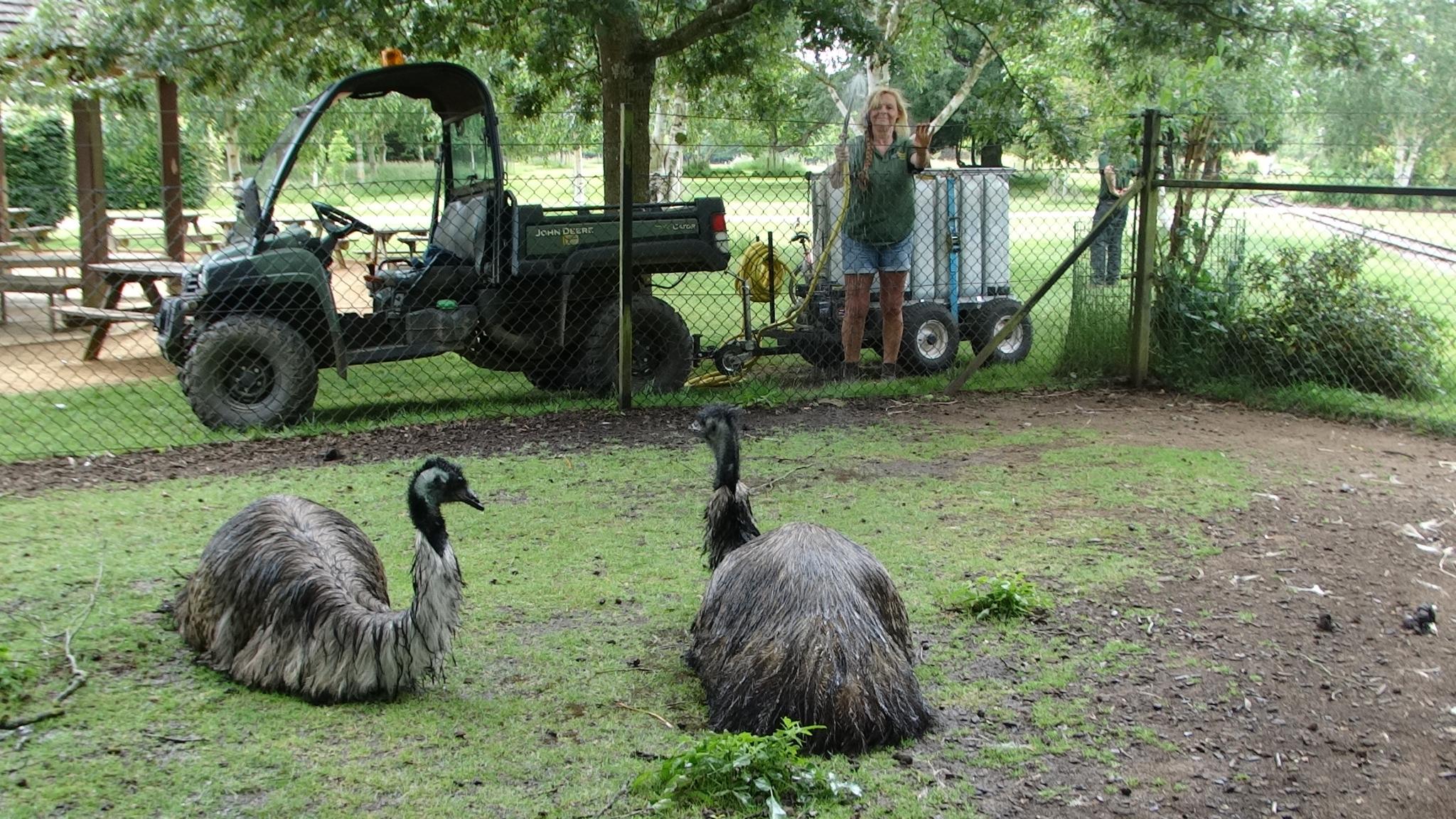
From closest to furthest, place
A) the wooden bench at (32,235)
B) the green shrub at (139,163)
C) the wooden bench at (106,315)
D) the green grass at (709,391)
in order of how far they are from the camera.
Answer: the green grass at (709,391) < the wooden bench at (106,315) < the wooden bench at (32,235) < the green shrub at (139,163)

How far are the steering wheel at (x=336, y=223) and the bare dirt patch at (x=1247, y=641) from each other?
1.40 metres

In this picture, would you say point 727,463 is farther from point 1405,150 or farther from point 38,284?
point 1405,150

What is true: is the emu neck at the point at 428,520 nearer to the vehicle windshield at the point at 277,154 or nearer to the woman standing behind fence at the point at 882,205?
the vehicle windshield at the point at 277,154

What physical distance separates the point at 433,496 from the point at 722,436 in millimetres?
1223

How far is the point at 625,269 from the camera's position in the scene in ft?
27.3

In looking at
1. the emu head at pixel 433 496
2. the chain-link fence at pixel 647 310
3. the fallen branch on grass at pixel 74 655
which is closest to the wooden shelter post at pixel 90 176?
the chain-link fence at pixel 647 310

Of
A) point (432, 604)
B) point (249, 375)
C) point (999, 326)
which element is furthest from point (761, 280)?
point (432, 604)

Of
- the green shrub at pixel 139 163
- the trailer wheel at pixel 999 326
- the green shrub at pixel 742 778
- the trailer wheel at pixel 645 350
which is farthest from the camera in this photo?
the green shrub at pixel 139 163

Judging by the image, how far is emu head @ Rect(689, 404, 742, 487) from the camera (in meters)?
4.70

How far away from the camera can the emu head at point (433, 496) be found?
3900mm

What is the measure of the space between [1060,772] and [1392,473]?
4.36 metres

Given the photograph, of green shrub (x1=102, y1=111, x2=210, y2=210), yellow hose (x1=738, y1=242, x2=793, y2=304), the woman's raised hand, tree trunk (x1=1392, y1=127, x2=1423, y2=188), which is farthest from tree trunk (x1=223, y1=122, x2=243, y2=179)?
tree trunk (x1=1392, y1=127, x2=1423, y2=188)

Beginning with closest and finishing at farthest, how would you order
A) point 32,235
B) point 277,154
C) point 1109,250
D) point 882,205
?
point 277,154 → point 882,205 → point 1109,250 → point 32,235

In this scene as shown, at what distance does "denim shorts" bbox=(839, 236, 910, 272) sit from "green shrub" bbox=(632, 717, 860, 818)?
574cm
